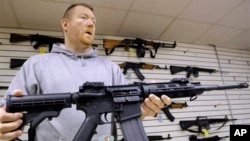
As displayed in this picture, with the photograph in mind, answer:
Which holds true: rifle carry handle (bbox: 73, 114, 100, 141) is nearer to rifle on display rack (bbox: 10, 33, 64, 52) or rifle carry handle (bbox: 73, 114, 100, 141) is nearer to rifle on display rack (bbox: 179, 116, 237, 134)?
rifle on display rack (bbox: 10, 33, 64, 52)

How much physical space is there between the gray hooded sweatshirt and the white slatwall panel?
1.32m

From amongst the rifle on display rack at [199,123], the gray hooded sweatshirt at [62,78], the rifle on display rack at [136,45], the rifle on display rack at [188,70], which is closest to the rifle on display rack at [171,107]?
the rifle on display rack at [199,123]

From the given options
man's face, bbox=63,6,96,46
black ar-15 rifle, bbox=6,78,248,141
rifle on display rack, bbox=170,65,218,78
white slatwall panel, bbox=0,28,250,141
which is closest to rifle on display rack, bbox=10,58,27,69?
white slatwall panel, bbox=0,28,250,141

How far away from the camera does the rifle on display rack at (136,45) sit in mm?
2791

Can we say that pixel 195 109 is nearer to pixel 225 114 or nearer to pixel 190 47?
pixel 225 114

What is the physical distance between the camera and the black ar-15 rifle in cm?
88

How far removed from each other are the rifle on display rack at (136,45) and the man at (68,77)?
1.26 metres

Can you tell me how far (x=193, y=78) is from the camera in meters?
3.28

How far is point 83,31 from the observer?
4.60ft

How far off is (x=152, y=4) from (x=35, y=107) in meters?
1.84

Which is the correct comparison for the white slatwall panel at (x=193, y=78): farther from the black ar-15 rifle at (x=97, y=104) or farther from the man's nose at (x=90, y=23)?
the black ar-15 rifle at (x=97, y=104)

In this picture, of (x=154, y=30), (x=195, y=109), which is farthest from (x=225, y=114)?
(x=154, y=30)

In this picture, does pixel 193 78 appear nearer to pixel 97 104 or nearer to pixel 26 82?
pixel 97 104

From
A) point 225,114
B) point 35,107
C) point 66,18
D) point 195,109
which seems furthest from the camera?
point 225,114
